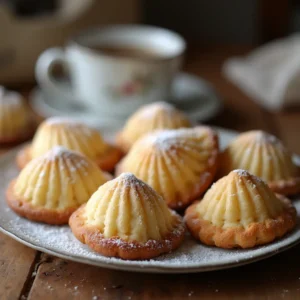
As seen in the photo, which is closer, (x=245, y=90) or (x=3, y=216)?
(x=3, y=216)

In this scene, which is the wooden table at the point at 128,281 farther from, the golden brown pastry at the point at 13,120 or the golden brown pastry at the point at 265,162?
the golden brown pastry at the point at 13,120

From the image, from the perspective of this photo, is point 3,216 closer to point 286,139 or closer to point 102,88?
point 102,88

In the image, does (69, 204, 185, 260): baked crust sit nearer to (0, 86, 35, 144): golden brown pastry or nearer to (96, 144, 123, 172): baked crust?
(96, 144, 123, 172): baked crust

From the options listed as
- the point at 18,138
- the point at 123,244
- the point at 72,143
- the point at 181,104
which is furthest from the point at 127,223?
the point at 181,104

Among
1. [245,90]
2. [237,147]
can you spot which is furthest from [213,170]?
[245,90]

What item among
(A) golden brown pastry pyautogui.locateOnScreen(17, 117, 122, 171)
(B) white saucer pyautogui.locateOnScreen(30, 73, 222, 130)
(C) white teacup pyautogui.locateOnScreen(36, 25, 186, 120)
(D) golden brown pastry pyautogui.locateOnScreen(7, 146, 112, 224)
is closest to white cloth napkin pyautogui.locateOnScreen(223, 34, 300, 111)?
(B) white saucer pyautogui.locateOnScreen(30, 73, 222, 130)

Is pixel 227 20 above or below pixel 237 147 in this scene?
below

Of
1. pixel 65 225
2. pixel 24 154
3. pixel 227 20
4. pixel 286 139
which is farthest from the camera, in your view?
pixel 227 20
